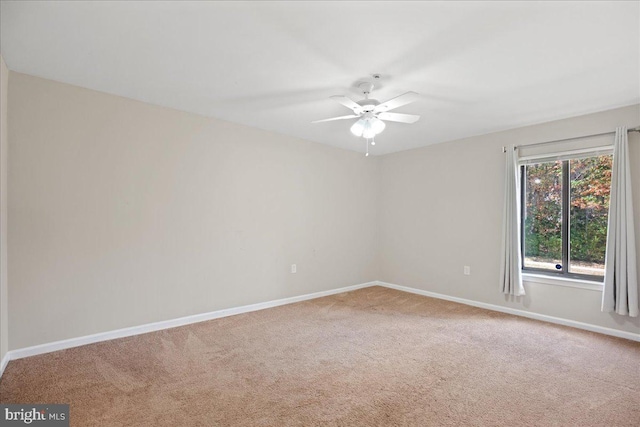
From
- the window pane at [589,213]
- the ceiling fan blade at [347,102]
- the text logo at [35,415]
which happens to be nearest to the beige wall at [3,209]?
the text logo at [35,415]

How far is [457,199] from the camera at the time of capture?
189 inches

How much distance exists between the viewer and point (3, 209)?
2572 millimetres

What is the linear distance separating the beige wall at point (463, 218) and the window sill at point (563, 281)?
48 millimetres

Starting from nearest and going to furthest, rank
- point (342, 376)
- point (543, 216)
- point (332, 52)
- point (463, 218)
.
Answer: point (332, 52) → point (342, 376) → point (543, 216) → point (463, 218)

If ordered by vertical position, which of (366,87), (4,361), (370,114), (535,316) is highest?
(366,87)

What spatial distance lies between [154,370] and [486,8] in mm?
3418

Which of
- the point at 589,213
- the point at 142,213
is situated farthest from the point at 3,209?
the point at 589,213

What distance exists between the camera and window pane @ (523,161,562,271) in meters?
4.00

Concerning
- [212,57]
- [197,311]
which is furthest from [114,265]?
[212,57]

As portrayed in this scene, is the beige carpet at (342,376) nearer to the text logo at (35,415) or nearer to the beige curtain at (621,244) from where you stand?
the text logo at (35,415)

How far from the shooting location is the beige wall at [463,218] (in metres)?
3.65

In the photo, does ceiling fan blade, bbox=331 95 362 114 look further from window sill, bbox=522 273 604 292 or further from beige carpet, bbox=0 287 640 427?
window sill, bbox=522 273 604 292

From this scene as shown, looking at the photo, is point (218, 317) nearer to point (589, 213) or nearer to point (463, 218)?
point (463, 218)

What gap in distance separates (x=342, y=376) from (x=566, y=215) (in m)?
3.40
